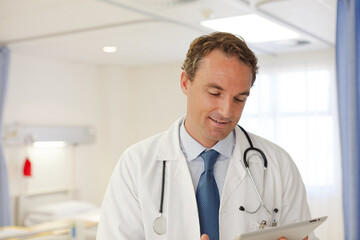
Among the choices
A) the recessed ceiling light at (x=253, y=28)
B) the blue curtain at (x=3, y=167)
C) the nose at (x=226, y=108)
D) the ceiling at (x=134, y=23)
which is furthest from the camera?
the blue curtain at (x=3, y=167)

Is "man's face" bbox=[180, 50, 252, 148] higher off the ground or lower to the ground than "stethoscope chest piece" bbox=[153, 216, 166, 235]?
higher

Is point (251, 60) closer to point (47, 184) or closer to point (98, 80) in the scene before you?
point (47, 184)

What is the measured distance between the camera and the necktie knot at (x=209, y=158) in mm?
1590

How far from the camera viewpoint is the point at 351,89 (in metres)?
2.71

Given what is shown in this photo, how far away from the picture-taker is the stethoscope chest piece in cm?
154

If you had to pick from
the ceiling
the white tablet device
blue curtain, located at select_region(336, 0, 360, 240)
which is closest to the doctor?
the white tablet device

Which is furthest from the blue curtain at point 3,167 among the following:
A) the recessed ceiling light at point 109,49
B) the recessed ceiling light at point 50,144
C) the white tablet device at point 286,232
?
the white tablet device at point 286,232

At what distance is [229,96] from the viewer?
4.68 ft

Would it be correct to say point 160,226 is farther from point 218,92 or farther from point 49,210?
point 49,210

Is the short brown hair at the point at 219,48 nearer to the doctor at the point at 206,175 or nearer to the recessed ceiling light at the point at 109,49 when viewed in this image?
the doctor at the point at 206,175

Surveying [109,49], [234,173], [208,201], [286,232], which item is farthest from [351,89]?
[109,49]

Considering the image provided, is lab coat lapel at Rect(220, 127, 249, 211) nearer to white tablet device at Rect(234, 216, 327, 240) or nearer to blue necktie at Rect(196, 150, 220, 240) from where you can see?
blue necktie at Rect(196, 150, 220, 240)

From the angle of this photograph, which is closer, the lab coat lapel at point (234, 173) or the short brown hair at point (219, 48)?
the short brown hair at point (219, 48)

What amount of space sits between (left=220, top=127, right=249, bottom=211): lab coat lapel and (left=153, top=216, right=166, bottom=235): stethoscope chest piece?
0.66ft
